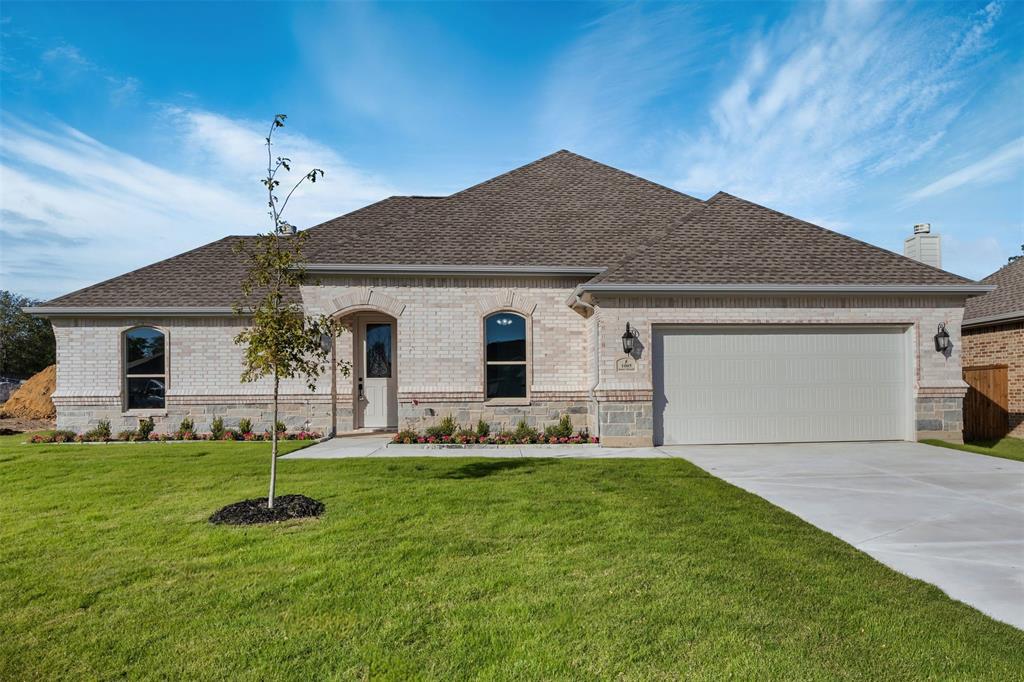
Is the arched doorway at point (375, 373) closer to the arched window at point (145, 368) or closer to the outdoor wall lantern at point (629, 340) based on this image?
the arched window at point (145, 368)

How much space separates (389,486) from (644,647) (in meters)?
4.67

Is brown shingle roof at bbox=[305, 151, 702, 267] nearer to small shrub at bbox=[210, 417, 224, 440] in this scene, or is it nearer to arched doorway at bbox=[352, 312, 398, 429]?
arched doorway at bbox=[352, 312, 398, 429]

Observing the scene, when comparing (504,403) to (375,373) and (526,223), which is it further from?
(526,223)

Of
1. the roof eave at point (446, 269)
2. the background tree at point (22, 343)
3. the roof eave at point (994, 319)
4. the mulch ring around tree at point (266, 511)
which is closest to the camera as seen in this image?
the mulch ring around tree at point (266, 511)

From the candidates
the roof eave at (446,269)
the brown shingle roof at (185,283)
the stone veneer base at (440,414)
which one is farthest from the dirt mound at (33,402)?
the roof eave at (446,269)

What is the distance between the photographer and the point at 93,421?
1283cm

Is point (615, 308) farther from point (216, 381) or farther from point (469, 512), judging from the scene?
point (216, 381)

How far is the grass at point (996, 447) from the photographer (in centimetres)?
974

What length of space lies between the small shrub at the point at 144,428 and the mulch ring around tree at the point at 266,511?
835cm

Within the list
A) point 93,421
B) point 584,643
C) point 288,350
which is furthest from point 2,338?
point 584,643

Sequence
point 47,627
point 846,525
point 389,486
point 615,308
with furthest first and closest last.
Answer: point 615,308, point 389,486, point 846,525, point 47,627

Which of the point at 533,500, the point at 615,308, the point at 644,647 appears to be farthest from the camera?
the point at 615,308

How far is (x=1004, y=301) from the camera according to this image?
13.1 metres

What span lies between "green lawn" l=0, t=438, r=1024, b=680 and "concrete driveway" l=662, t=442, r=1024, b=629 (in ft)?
1.41
